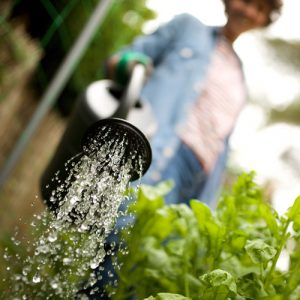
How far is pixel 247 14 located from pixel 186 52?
37cm

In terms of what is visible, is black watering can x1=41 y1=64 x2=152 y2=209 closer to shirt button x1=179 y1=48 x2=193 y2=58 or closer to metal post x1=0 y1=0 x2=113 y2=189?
metal post x1=0 y1=0 x2=113 y2=189

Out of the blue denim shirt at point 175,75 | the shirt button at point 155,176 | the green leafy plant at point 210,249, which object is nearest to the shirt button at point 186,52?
the blue denim shirt at point 175,75

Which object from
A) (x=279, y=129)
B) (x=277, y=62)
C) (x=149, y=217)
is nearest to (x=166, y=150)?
(x=149, y=217)

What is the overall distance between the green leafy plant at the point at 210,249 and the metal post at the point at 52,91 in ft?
2.24

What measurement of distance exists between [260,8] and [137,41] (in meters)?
0.67

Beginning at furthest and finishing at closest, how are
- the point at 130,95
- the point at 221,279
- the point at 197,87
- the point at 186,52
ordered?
1. the point at 186,52
2. the point at 197,87
3. the point at 130,95
4. the point at 221,279

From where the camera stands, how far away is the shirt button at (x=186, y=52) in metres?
1.93

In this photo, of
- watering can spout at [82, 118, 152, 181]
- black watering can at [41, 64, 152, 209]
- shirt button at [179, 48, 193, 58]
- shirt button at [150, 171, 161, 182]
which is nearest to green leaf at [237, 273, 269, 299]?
watering can spout at [82, 118, 152, 181]

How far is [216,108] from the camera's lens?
184 centimetres

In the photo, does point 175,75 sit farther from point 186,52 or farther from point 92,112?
point 92,112

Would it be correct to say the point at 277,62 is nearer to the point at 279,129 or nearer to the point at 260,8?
the point at 279,129

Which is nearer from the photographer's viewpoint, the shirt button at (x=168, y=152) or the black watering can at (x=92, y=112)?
the black watering can at (x=92, y=112)

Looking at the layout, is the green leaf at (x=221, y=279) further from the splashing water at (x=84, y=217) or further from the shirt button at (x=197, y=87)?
the shirt button at (x=197, y=87)

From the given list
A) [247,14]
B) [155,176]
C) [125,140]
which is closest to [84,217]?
[125,140]
